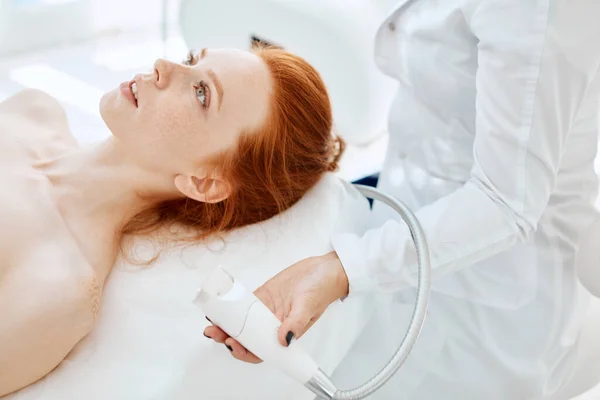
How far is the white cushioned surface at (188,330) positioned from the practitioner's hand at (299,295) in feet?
0.46

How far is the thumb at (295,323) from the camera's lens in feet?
A: 2.90

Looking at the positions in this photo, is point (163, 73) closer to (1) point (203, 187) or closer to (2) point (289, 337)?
(1) point (203, 187)

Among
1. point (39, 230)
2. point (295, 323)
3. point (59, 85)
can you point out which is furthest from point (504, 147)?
point (59, 85)

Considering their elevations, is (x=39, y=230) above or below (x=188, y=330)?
above

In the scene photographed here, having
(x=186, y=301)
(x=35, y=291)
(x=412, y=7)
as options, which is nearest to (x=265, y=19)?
(x=412, y=7)

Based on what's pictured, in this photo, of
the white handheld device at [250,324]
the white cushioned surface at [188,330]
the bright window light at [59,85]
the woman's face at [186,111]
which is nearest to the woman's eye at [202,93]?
the woman's face at [186,111]

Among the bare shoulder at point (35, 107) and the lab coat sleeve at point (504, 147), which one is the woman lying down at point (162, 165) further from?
the lab coat sleeve at point (504, 147)

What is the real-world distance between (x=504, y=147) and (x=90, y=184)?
723 millimetres

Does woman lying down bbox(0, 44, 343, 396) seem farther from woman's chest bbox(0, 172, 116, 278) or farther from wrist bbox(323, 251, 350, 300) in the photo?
wrist bbox(323, 251, 350, 300)

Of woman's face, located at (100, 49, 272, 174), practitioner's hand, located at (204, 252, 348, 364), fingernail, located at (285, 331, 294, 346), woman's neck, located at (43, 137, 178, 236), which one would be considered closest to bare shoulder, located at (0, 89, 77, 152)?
woman's neck, located at (43, 137, 178, 236)

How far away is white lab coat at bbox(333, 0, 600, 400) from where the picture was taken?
0.92 metres

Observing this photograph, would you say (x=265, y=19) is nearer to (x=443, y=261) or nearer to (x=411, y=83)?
(x=411, y=83)

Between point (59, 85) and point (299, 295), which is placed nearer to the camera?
point (299, 295)

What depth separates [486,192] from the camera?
1022 mm
